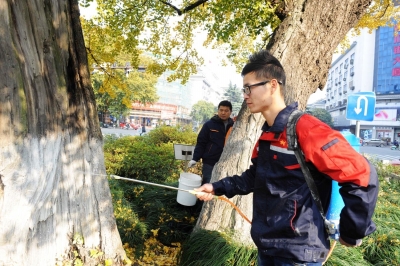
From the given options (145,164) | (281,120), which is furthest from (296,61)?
(145,164)

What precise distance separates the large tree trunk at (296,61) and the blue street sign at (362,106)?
1.47 meters

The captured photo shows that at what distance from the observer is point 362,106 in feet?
16.2

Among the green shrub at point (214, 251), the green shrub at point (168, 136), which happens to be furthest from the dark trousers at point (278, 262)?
the green shrub at point (168, 136)

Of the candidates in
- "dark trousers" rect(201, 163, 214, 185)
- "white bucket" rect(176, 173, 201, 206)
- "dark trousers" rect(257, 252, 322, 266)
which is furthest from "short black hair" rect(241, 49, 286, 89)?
"dark trousers" rect(201, 163, 214, 185)

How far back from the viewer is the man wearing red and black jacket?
1354 mm

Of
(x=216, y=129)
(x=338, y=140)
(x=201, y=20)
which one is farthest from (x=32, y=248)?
(x=201, y=20)

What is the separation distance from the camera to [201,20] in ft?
26.4

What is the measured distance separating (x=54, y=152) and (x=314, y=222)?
6.39 ft

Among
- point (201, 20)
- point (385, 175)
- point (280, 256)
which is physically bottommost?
point (385, 175)

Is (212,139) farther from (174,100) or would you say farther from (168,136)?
(174,100)

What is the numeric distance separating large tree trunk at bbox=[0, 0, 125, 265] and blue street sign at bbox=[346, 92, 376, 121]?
406 centimetres

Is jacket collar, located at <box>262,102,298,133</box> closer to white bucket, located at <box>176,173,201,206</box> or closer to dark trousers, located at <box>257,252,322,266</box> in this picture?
dark trousers, located at <box>257,252,322,266</box>

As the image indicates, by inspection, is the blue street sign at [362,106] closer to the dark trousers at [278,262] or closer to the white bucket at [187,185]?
the white bucket at [187,185]

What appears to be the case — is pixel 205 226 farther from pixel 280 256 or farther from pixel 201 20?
pixel 201 20
